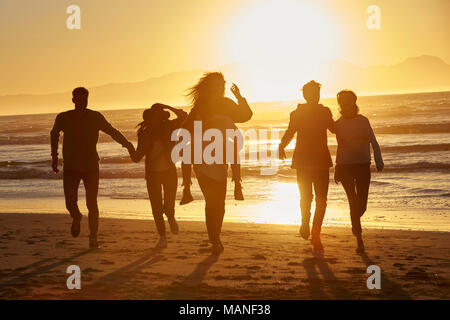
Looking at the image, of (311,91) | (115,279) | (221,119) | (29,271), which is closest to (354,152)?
(311,91)

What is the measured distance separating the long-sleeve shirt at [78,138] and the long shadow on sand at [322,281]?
2.81 m

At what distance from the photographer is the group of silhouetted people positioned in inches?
287

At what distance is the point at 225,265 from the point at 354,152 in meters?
2.01

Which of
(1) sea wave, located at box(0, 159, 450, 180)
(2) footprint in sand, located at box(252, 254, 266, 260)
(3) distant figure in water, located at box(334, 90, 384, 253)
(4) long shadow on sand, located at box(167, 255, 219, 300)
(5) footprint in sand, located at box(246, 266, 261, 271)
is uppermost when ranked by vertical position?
(3) distant figure in water, located at box(334, 90, 384, 253)

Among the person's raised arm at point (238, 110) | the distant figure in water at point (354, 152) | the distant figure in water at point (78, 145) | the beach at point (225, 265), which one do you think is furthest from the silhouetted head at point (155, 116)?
the distant figure in water at point (354, 152)

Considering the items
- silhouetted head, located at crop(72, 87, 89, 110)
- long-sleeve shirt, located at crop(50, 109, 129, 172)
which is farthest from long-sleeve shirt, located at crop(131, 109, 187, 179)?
silhouetted head, located at crop(72, 87, 89, 110)

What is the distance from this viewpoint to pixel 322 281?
6238mm

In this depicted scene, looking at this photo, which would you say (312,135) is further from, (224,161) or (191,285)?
(191,285)

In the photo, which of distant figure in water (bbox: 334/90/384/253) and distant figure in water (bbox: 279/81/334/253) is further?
distant figure in water (bbox: 279/81/334/253)

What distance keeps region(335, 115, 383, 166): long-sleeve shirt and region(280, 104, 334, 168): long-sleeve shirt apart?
18 cm

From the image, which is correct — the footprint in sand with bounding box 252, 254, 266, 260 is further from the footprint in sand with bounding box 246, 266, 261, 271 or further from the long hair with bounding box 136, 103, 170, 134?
the long hair with bounding box 136, 103, 170, 134

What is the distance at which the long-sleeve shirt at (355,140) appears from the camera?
755 centimetres
